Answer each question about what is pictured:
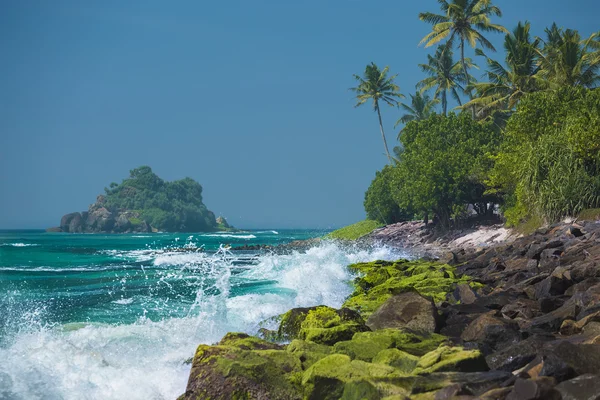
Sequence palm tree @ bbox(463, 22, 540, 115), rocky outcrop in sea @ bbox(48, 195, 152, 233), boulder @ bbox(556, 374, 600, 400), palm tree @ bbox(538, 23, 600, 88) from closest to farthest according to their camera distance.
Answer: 1. boulder @ bbox(556, 374, 600, 400)
2. palm tree @ bbox(538, 23, 600, 88)
3. palm tree @ bbox(463, 22, 540, 115)
4. rocky outcrop in sea @ bbox(48, 195, 152, 233)

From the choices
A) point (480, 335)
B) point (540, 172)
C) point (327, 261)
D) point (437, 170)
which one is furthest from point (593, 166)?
point (480, 335)

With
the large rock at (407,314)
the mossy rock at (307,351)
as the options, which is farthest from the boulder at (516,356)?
the large rock at (407,314)

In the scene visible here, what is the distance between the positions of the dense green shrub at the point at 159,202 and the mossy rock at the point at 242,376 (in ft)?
561

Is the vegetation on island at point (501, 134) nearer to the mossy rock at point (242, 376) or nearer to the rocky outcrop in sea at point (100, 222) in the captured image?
the mossy rock at point (242, 376)

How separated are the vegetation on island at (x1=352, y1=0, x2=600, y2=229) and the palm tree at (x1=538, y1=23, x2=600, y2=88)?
0.06 metres

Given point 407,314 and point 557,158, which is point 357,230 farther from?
point 407,314

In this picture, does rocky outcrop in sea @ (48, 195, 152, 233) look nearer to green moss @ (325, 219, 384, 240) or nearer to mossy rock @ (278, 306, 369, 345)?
green moss @ (325, 219, 384, 240)

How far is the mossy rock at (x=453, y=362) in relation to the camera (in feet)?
16.3

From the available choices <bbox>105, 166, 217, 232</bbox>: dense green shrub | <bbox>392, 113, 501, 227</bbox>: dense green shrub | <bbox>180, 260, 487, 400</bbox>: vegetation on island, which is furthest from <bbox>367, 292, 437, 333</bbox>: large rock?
→ <bbox>105, 166, 217, 232</bbox>: dense green shrub

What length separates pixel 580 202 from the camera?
20578 mm

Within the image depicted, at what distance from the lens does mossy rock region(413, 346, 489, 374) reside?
16.3 ft

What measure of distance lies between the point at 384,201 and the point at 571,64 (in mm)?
25715

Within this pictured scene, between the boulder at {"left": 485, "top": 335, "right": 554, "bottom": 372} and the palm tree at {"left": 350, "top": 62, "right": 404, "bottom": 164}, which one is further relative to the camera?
the palm tree at {"left": 350, "top": 62, "right": 404, "bottom": 164}

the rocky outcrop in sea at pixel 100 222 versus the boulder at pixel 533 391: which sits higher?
the rocky outcrop in sea at pixel 100 222
